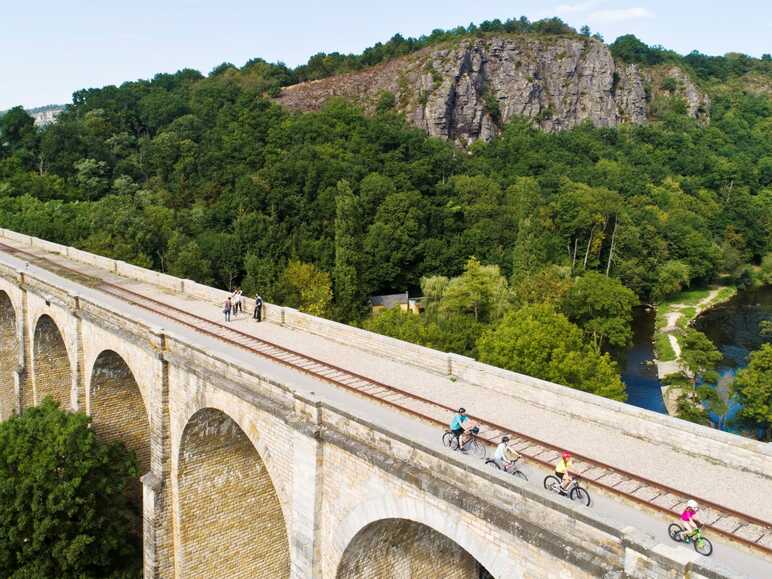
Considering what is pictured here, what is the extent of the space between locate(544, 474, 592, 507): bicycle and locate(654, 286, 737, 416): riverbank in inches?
1039

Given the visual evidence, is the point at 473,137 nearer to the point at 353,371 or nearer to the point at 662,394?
the point at 662,394

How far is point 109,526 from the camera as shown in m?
22.5

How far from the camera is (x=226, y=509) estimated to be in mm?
20906

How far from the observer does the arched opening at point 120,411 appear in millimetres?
25125

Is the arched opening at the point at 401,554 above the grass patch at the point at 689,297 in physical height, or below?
above

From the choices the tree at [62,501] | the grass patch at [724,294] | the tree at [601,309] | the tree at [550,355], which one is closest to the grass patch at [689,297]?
the grass patch at [724,294]

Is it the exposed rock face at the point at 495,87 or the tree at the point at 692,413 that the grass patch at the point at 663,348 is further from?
the exposed rock face at the point at 495,87

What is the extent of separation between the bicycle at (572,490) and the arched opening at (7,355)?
3085 cm

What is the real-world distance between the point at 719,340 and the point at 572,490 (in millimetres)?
49896

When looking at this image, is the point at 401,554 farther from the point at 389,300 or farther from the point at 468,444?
the point at 389,300

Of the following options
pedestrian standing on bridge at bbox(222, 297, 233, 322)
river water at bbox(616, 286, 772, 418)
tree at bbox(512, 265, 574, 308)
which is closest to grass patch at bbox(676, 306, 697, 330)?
river water at bbox(616, 286, 772, 418)

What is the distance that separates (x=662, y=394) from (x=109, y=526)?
33119 mm

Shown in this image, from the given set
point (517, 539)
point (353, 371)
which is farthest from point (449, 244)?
point (517, 539)

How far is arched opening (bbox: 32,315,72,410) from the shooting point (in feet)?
98.4
